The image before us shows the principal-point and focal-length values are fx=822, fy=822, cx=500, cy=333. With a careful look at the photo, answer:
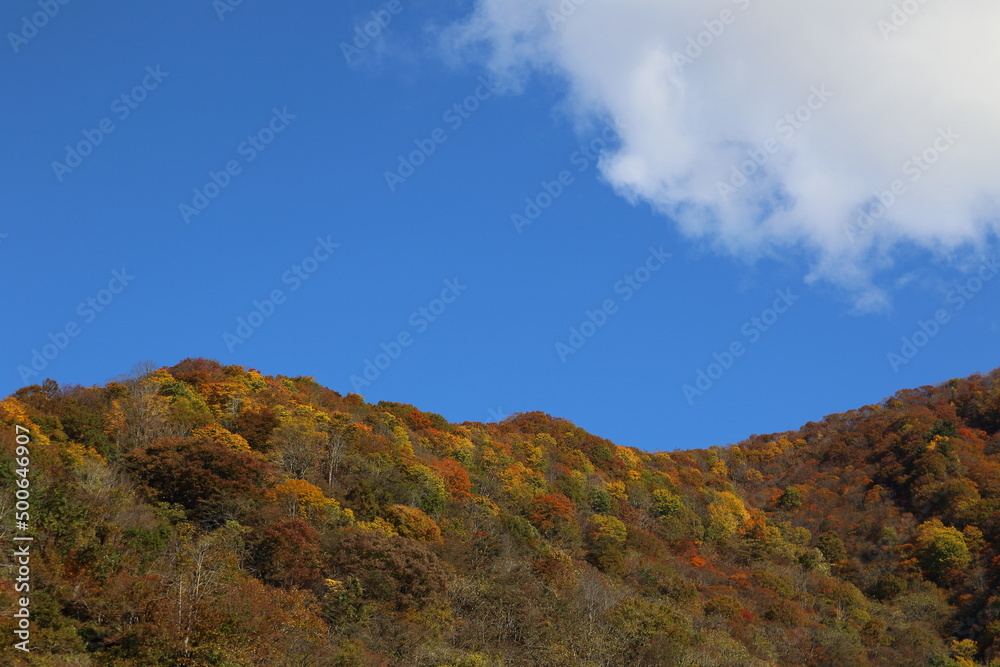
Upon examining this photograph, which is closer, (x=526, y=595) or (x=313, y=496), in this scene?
(x=526, y=595)

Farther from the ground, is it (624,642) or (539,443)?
(539,443)

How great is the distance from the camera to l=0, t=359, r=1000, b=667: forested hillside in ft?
83.9

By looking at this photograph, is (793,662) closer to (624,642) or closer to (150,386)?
(624,642)

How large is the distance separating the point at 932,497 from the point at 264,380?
179 feet

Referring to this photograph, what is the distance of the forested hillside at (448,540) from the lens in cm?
2556

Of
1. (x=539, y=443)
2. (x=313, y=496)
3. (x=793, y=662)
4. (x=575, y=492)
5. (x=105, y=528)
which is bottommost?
(x=793, y=662)

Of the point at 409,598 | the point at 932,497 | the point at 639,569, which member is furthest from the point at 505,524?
the point at 932,497

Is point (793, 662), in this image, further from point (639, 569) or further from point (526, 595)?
point (526, 595)

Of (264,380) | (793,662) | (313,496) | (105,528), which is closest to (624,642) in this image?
(793,662)

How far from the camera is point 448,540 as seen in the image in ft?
142

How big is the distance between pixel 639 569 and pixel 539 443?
22.5 meters

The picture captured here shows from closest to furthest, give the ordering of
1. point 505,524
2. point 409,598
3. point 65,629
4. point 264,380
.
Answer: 1. point 65,629
2. point 409,598
3. point 505,524
4. point 264,380

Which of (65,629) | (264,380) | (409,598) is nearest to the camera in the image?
(65,629)

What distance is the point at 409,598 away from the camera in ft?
109
